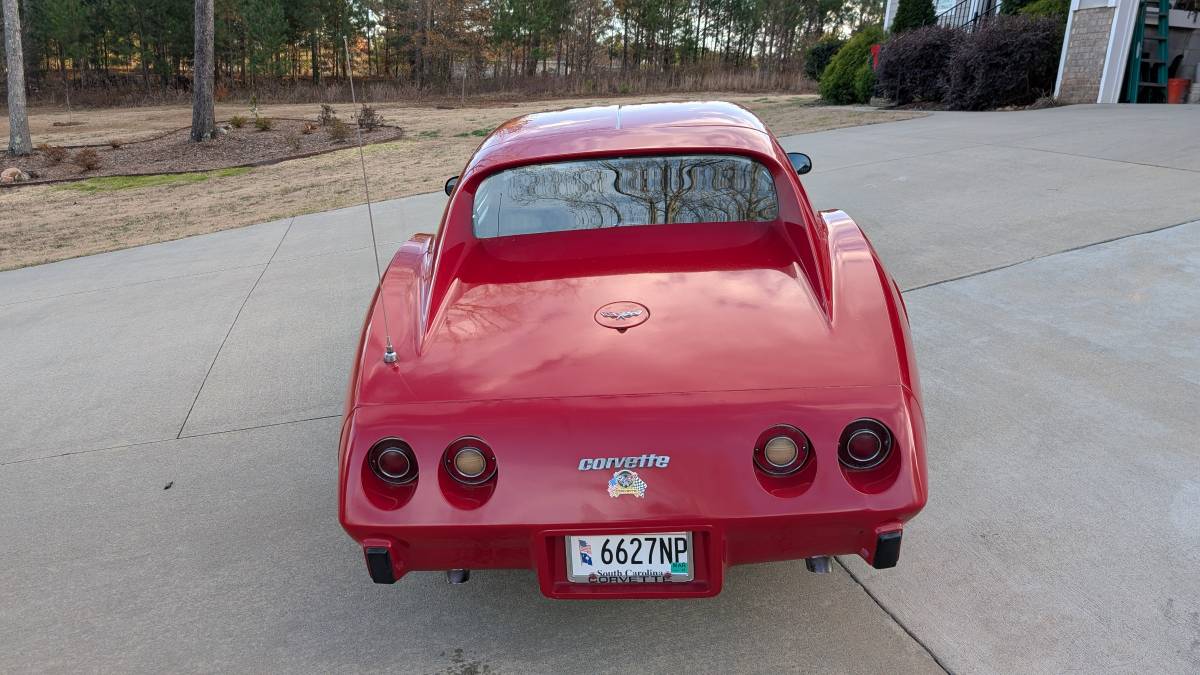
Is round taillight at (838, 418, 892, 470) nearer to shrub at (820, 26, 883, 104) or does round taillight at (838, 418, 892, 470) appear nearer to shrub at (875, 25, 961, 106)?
shrub at (875, 25, 961, 106)

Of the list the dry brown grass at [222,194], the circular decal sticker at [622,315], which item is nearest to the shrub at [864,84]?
the dry brown grass at [222,194]

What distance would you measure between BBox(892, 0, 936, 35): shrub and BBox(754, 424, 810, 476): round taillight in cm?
2024

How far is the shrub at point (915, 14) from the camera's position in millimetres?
19641

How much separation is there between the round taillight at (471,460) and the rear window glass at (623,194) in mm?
1205

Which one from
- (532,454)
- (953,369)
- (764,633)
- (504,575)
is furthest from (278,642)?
(953,369)

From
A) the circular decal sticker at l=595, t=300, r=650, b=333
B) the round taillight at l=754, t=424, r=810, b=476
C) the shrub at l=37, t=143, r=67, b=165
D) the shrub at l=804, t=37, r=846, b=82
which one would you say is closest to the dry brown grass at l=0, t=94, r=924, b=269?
the shrub at l=37, t=143, r=67, b=165

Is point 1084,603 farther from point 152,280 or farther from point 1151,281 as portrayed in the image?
point 152,280

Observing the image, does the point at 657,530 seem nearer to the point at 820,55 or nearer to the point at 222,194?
the point at 222,194

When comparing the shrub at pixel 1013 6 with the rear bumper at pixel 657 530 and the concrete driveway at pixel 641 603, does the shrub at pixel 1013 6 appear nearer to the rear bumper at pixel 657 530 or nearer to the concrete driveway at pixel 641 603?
the concrete driveway at pixel 641 603

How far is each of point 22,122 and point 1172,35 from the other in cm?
2359

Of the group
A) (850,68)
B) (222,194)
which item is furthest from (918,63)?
(222,194)

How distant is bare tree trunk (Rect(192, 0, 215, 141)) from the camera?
17.0m

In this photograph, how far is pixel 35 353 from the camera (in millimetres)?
5410

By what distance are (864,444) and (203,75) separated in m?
19.2
